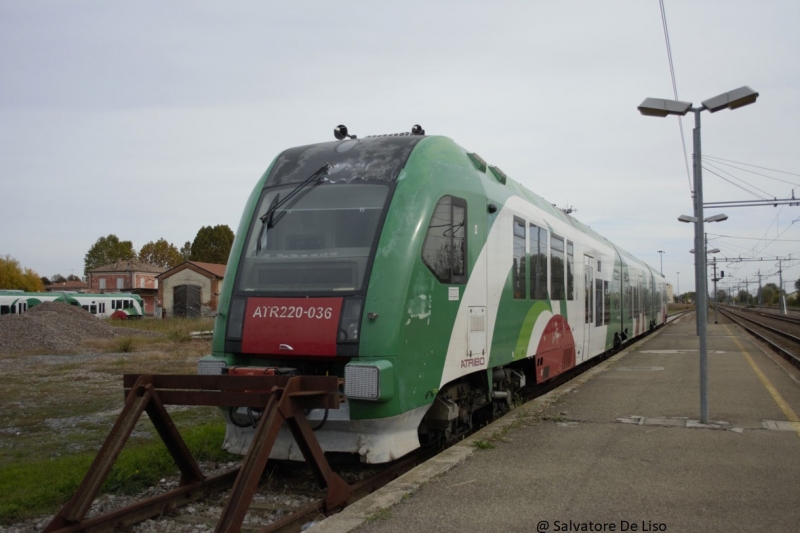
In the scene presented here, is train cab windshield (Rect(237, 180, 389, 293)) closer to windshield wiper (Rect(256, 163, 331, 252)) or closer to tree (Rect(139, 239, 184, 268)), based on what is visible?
windshield wiper (Rect(256, 163, 331, 252))

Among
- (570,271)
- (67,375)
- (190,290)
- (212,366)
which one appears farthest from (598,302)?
(190,290)

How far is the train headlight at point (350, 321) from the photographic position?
6.02 m

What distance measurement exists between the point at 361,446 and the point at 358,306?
1.21 metres

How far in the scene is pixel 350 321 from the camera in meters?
6.06

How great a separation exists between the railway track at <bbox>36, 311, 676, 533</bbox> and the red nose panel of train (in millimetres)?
904

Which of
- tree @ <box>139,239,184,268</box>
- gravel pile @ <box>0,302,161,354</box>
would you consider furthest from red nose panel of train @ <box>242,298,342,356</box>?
tree @ <box>139,239,184,268</box>

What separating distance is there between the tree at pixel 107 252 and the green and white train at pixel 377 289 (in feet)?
340

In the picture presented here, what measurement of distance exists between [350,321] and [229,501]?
1967 mm

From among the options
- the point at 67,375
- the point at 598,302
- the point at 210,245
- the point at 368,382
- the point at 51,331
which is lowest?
the point at 67,375

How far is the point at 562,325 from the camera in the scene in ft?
38.1

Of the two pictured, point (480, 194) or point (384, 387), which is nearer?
point (384, 387)

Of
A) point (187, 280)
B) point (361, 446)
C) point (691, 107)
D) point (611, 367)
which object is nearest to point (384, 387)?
point (361, 446)

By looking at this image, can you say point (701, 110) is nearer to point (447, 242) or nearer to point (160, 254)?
point (447, 242)

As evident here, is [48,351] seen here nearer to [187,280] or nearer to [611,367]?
[611,367]
